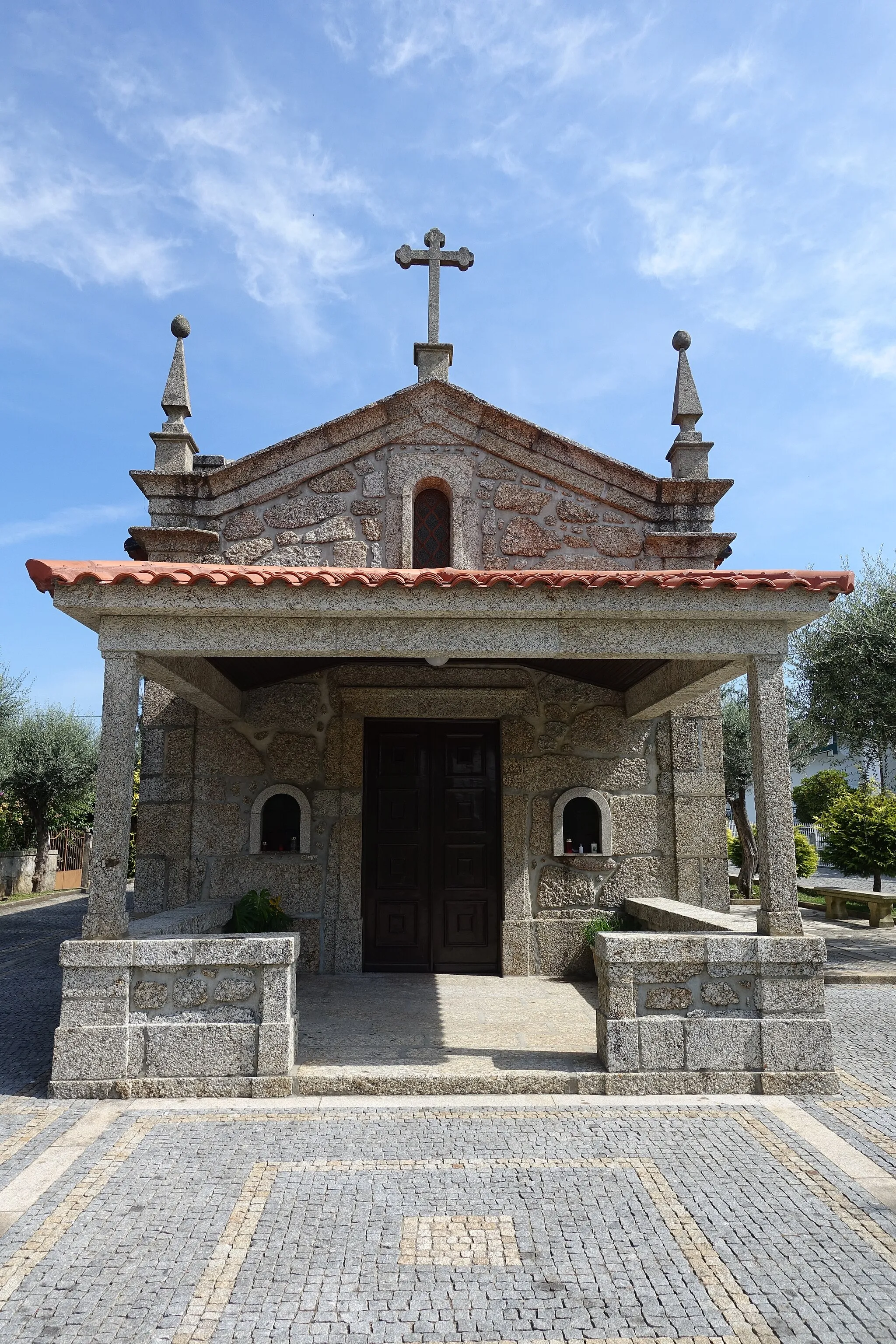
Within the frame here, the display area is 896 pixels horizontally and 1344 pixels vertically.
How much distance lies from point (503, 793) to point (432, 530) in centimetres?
242

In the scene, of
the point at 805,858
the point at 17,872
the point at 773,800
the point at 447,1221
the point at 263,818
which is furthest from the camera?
the point at 17,872

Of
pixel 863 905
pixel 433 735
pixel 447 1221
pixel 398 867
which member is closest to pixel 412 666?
pixel 433 735

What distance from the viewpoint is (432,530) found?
800cm

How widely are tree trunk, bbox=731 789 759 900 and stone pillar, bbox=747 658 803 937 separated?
11585mm

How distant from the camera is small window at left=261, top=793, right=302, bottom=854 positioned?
25.0 ft

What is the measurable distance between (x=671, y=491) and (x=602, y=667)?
6.14ft

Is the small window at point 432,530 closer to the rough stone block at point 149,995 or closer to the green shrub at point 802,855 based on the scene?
the rough stone block at point 149,995

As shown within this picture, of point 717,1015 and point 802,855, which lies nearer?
point 717,1015

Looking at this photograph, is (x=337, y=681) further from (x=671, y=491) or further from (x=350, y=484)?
(x=671, y=491)

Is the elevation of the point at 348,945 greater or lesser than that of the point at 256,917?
lesser

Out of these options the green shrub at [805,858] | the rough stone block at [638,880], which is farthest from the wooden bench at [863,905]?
the rough stone block at [638,880]

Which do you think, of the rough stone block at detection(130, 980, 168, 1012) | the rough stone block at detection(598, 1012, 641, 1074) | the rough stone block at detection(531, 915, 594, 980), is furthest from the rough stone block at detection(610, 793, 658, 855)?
the rough stone block at detection(130, 980, 168, 1012)

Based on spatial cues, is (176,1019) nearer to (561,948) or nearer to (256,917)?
(256,917)

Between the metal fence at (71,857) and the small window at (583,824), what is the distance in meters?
14.9
